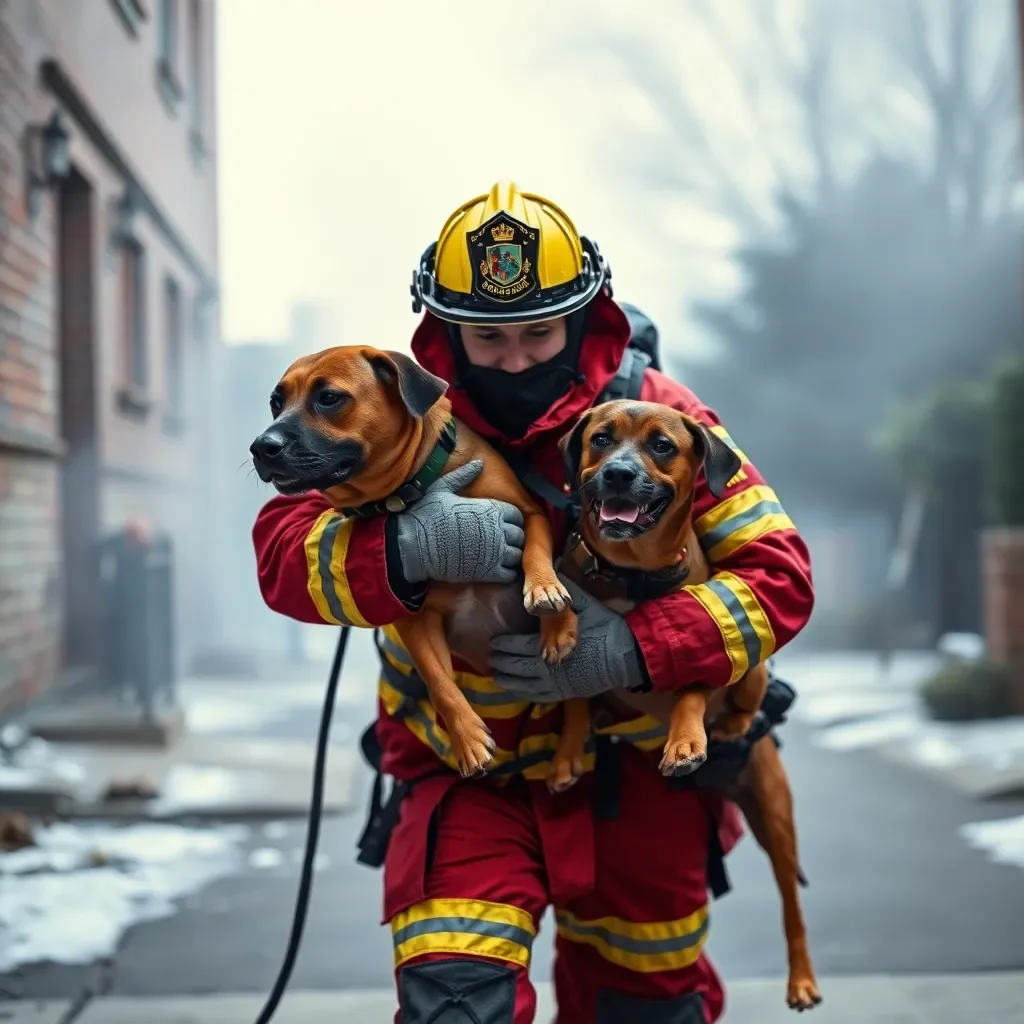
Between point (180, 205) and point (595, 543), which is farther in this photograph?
point (180, 205)

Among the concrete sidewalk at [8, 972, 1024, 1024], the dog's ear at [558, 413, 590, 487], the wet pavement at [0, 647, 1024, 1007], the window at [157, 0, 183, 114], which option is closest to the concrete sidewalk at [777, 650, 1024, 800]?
the wet pavement at [0, 647, 1024, 1007]

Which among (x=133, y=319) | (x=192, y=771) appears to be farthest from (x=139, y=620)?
(x=133, y=319)

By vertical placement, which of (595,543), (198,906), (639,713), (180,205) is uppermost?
(180,205)

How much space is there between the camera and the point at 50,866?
14.0 feet

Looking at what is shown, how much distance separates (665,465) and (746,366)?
1356 cm

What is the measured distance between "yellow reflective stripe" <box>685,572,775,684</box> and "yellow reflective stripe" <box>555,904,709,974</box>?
0.52 meters

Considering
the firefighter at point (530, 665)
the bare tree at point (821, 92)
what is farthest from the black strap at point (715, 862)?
the bare tree at point (821, 92)

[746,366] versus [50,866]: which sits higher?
[746,366]

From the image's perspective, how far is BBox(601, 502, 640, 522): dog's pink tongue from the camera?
1.74 meters

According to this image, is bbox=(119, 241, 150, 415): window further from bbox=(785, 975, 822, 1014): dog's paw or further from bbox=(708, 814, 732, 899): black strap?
bbox=(785, 975, 822, 1014): dog's paw

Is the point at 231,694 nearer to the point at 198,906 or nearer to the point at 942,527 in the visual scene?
the point at 198,906

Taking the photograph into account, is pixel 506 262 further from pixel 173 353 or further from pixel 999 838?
pixel 173 353

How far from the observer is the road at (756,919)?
3527 millimetres

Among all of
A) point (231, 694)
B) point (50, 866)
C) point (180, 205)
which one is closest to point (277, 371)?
point (180, 205)
